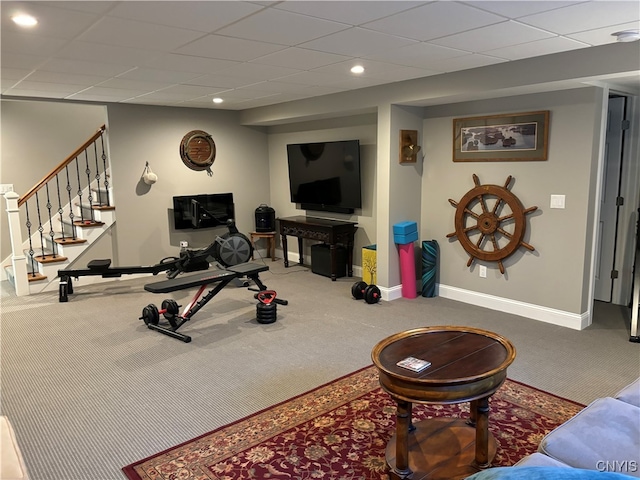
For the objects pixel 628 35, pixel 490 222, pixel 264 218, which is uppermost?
pixel 628 35

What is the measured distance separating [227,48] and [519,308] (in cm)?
362

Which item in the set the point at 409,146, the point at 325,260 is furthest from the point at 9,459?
the point at 325,260

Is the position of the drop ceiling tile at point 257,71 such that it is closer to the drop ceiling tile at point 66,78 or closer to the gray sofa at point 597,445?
the drop ceiling tile at point 66,78

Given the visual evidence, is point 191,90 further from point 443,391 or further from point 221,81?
point 443,391

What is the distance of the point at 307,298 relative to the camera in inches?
218

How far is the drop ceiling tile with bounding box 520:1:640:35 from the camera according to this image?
2.51 meters

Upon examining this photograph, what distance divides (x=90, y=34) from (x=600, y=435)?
3.32 meters

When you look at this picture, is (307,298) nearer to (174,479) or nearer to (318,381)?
(318,381)

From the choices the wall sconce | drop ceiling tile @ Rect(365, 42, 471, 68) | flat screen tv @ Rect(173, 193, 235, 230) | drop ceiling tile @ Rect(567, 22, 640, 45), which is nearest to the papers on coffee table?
drop ceiling tile @ Rect(365, 42, 471, 68)

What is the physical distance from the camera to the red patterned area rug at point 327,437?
247 centimetres

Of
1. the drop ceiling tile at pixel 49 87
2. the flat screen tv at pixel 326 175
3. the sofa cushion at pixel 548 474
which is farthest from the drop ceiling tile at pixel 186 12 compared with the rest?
the flat screen tv at pixel 326 175

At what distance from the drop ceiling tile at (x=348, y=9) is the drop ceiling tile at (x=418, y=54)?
78cm

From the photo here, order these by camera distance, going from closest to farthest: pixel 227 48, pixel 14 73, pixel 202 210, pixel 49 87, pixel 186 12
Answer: pixel 186 12
pixel 227 48
pixel 14 73
pixel 49 87
pixel 202 210

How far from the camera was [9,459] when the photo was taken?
1.83 meters
